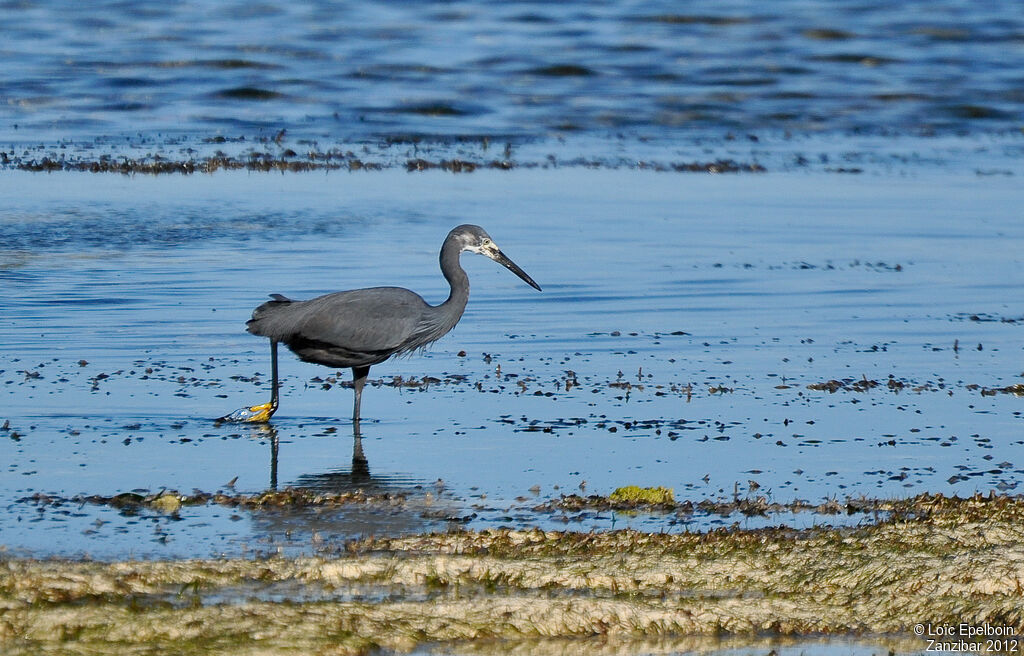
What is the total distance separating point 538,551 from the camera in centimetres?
836

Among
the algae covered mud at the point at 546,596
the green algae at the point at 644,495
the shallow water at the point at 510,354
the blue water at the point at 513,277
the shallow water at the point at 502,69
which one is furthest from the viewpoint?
the shallow water at the point at 502,69

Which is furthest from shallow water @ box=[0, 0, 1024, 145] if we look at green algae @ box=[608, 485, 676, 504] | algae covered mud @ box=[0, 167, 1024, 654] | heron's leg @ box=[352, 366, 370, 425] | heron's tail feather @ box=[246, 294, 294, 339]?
green algae @ box=[608, 485, 676, 504]

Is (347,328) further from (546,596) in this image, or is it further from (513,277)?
(513,277)

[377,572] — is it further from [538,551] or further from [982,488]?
[982,488]

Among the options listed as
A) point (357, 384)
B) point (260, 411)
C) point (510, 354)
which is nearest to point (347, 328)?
point (357, 384)

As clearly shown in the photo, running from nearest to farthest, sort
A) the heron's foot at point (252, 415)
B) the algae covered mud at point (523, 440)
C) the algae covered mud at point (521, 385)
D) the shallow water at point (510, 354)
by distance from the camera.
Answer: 1. the algae covered mud at point (523, 440)
2. the algae covered mud at point (521, 385)
3. the shallow water at point (510, 354)
4. the heron's foot at point (252, 415)

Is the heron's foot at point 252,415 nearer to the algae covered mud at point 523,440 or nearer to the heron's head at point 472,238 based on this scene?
the algae covered mud at point 523,440

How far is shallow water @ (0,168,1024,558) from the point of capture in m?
9.90

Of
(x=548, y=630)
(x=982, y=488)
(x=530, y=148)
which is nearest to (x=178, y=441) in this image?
(x=548, y=630)

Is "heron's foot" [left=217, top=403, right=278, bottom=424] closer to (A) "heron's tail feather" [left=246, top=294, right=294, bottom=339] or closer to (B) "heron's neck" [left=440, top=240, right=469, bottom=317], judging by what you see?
(A) "heron's tail feather" [left=246, top=294, right=294, bottom=339]

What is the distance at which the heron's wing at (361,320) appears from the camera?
11.6 m

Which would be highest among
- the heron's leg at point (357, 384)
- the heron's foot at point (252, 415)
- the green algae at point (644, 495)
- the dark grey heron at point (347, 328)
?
→ the dark grey heron at point (347, 328)

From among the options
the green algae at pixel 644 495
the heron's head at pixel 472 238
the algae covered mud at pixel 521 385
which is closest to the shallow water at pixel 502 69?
the algae covered mud at pixel 521 385

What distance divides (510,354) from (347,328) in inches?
92.3
